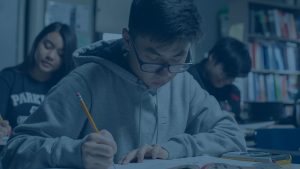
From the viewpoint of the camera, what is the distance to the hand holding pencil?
3.12 ft

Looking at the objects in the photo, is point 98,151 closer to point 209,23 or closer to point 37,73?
point 37,73

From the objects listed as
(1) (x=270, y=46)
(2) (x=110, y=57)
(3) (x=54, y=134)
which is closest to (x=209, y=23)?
(1) (x=270, y=46)

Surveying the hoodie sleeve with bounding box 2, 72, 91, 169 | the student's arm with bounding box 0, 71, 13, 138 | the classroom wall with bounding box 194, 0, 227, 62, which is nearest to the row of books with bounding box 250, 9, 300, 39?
the classroom wall with bounding box 194, 0, 227, 62

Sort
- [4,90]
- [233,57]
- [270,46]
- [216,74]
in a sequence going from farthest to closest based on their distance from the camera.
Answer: [270,46] → [216,74] → [233,57] → [4,90]

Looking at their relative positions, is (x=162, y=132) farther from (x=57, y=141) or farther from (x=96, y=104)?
(x=57, y=141)

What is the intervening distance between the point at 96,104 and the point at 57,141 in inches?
9.0

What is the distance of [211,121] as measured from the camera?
1.41m

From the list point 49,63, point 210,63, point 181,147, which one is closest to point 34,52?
point 49,63

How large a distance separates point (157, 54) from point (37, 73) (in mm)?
1728

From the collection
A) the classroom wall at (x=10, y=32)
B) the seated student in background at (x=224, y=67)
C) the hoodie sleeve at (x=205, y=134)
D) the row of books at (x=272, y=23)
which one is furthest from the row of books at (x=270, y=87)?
the hoodie sleeve at (x=205, y=134)

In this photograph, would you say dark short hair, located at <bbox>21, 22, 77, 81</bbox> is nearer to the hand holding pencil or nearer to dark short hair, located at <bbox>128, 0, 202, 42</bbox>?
dark short hair, located at <bbox>128, 0, 202, 42</bbox>

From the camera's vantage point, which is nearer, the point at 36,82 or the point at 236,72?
A: the point at 36,82

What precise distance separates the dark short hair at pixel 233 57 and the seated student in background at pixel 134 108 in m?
1.45

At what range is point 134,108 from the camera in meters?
1.33
